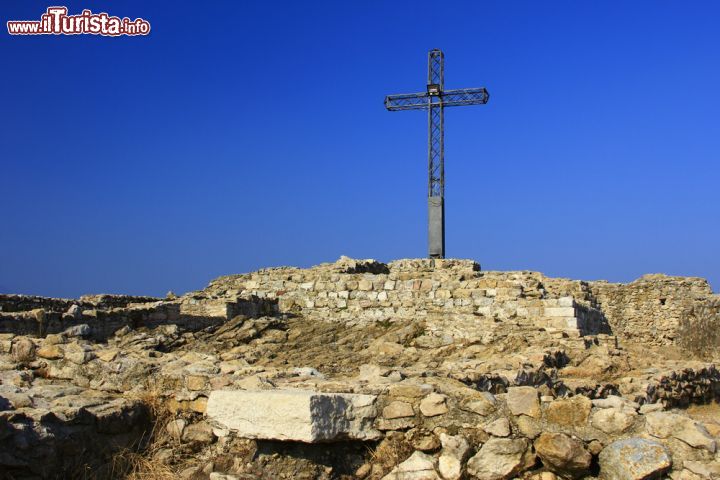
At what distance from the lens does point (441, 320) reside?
38.6 ft

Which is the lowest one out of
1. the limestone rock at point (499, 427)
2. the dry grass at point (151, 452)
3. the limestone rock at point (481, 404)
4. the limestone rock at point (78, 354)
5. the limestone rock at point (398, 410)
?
the dry grass at point (151, 452)

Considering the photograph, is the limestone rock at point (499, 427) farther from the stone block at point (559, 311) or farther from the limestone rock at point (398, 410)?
the stone block at point (559, 311)

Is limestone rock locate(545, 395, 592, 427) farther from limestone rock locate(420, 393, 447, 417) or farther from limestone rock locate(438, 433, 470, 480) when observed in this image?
limestone rock locate(420, 393, 447, 417)

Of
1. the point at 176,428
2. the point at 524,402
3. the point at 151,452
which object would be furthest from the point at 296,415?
the point at 524,402

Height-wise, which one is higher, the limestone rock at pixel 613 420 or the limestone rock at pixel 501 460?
the limestone rock at pixel 613 420

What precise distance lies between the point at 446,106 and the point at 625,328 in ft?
32.2

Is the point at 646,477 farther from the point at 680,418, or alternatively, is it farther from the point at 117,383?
the point at 117,383

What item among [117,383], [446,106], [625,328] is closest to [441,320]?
[117,383]

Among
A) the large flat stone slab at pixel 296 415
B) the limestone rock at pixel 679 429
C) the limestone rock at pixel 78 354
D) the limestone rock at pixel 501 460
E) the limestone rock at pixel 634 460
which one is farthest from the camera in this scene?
the limestone rock at pixel 78 354

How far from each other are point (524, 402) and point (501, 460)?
1.75 feet

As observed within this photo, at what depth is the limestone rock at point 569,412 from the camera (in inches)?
195

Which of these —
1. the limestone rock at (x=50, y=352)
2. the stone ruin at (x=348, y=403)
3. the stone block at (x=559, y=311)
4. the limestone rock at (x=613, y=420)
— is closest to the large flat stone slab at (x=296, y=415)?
the stone ruin at (x=348, y=403)

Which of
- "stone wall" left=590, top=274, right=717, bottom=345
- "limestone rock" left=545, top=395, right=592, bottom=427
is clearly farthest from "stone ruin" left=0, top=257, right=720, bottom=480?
"stone wall" left=590, top=274, right=717, bottom=345

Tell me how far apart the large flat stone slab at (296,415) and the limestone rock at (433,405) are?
0.40 meters
